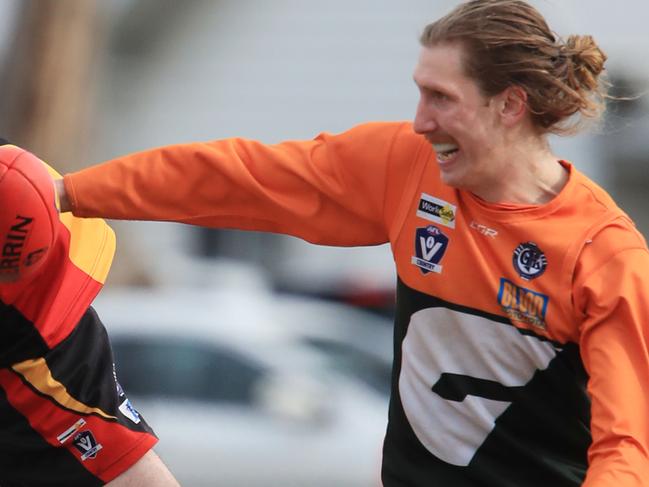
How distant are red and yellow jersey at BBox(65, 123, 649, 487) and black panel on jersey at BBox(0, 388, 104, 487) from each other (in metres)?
0.97

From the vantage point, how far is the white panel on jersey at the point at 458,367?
11.9 ft

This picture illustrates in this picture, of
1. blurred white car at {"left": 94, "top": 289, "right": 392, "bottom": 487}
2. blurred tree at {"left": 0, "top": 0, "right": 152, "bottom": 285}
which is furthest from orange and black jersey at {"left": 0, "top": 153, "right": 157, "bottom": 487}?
blurred tree at {"left": 0, "top": 0, "right": 152, "bottom": 285}

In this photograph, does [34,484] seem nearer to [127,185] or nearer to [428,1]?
[127,185]

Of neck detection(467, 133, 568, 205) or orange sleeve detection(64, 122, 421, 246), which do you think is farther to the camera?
orange sleeve detection(64, 122, 421, 246)

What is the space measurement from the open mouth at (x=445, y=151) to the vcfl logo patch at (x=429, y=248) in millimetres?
211

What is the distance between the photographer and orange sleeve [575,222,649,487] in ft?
10.5

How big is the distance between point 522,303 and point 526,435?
0.38 metres

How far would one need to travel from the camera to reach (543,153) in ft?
12.1

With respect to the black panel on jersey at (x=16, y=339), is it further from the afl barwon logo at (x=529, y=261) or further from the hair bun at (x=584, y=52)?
the hair bun at (x=584, y=52)

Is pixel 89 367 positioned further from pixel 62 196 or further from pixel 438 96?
pixel 438 96

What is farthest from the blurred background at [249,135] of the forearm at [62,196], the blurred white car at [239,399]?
the forearm at [62,196]

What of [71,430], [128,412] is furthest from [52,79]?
[71,430]

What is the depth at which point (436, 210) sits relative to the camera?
3.74 meters

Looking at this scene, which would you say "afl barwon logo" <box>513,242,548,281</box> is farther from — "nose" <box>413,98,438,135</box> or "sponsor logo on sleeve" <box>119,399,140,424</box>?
"sponsor logo on sleeve" <box>119,399,140,424</box>
